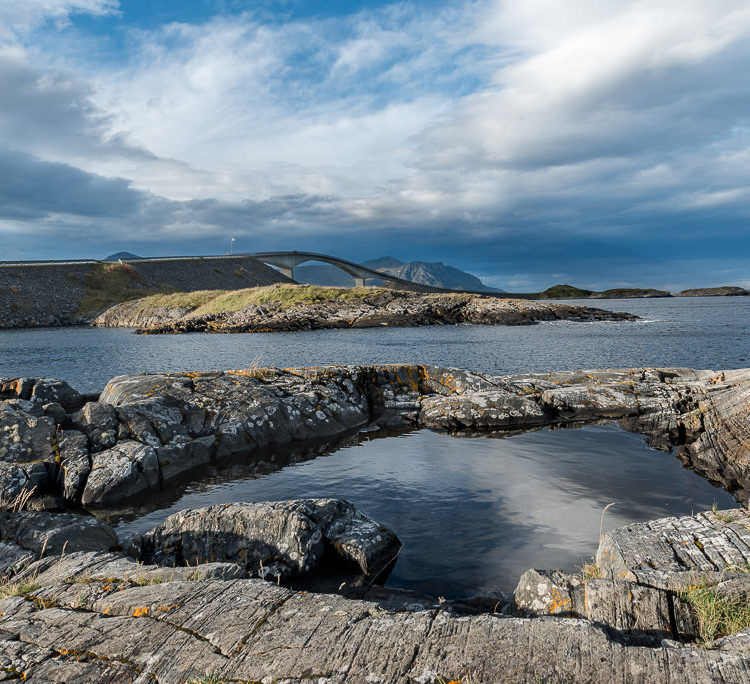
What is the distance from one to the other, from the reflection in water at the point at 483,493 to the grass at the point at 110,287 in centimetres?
10209

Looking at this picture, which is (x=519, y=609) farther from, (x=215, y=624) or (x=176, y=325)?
(x=176, y=325)

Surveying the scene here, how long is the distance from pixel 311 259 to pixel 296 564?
149 m

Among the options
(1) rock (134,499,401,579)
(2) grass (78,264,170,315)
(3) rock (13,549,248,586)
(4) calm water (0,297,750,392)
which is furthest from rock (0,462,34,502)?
(2) grass (78,264,170,315)

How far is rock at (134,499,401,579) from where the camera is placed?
7926 mm

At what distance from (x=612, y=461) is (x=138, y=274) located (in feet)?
425

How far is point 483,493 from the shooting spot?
35.8 feet

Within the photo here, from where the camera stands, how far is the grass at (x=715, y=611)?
418 cm

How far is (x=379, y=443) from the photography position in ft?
50.1

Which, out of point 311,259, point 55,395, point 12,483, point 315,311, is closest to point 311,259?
point 311,259

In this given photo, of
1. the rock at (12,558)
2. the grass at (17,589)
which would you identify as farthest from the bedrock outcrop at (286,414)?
the grass at (17,589)

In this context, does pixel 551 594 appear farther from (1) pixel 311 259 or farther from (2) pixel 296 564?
(1) pixel 311 259

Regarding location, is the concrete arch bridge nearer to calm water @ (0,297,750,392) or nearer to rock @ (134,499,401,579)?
calm water @ (0,297,750,392)

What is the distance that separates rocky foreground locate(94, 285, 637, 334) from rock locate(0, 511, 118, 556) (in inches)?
2653

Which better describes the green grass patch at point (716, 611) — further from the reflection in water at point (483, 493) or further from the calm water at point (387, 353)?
the calm water at point (387, 353)
